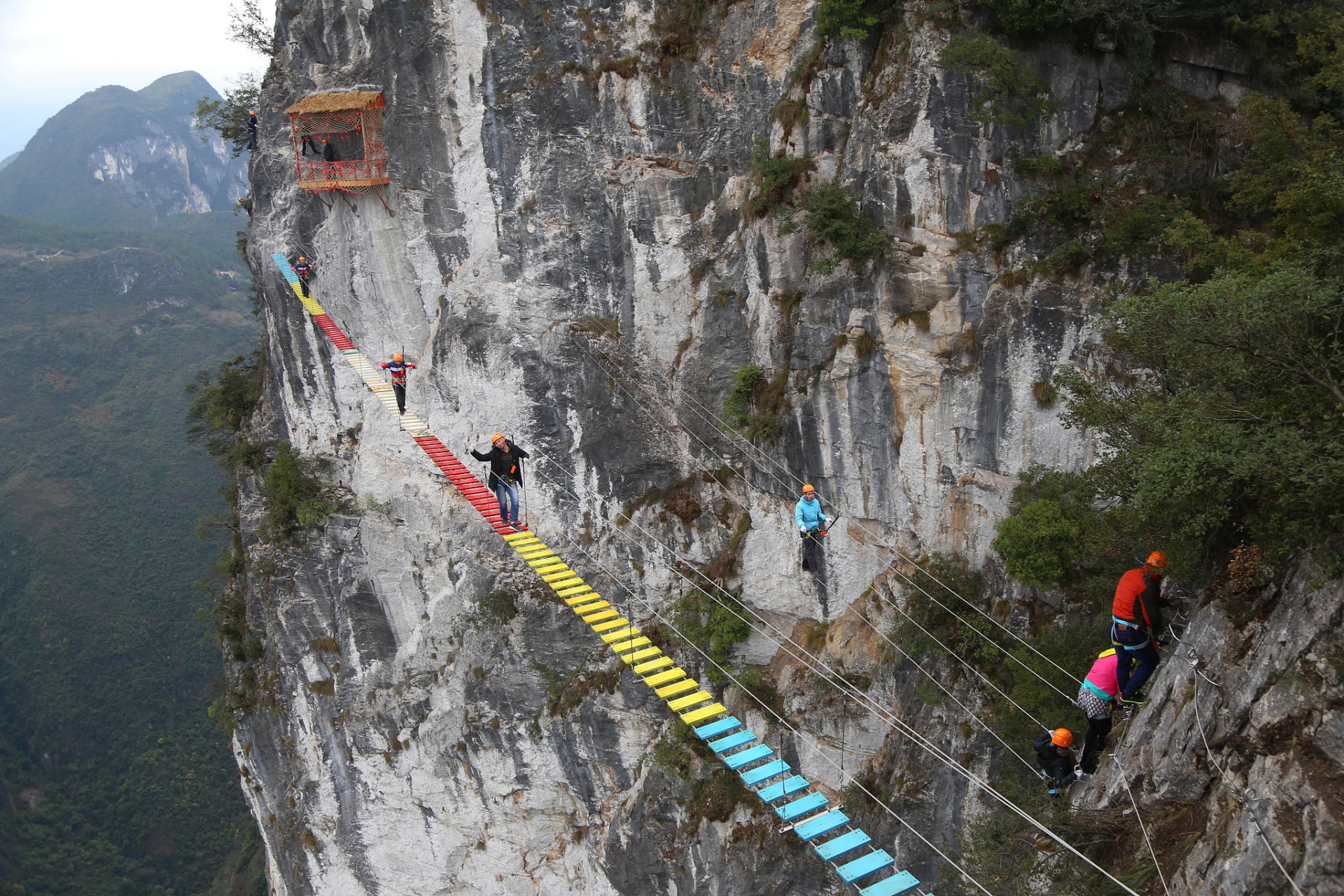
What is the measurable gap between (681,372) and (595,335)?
2.19 m

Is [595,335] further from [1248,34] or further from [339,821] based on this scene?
[339,821]

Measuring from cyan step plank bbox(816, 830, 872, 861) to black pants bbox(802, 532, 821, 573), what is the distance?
593cm

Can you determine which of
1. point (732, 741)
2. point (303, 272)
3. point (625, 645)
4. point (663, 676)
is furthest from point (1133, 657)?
point (303, 272)

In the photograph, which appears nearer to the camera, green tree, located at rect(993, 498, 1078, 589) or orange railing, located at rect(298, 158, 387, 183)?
green tree, located at rect(993, 498, 1078, 589)

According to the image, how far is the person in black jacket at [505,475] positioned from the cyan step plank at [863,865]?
7.08m

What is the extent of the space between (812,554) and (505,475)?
5.40 metres

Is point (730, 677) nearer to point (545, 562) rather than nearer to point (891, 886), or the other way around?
point (545, 562)

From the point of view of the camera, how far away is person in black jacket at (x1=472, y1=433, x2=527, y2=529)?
13328mm

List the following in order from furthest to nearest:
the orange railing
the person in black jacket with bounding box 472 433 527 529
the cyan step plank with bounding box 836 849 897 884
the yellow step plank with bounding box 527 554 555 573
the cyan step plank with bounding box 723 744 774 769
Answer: the orange railing → the person in black jacket with bounding box 472 433 527 529 → the yellow step plank with bounding box 527 554 555 573 → the cyan step plank with bounding box 723 744 774 769 → the cyan step plank with bounding box 836 849 897 884

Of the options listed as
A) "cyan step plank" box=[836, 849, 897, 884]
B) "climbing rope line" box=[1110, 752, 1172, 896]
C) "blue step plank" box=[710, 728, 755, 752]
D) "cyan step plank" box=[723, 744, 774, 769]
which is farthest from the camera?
"blue step plank" box=[710, 728, 755, 752]

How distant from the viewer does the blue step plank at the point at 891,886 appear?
7637mm

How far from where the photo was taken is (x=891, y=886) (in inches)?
306

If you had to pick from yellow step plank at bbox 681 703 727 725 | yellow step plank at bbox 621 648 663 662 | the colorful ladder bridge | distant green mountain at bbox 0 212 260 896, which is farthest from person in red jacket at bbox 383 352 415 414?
distant green mountain at bbox 0 212 260 896

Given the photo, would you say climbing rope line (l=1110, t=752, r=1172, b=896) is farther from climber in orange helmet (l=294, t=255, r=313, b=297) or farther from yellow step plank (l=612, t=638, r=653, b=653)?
climber in orange helmet (l=294, t=255, r=313, b=297)
